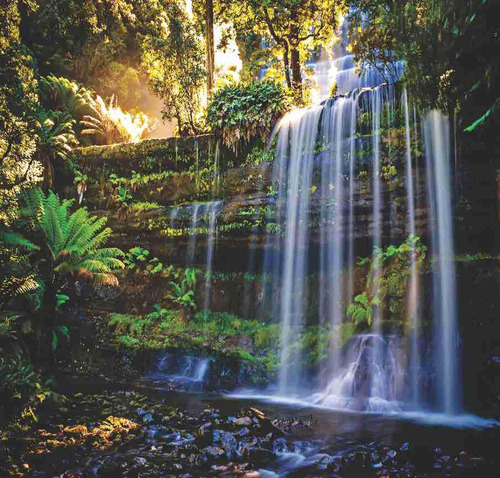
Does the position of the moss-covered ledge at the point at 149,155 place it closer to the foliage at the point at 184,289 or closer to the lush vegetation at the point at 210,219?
the lush vegetation at the point at 210,219

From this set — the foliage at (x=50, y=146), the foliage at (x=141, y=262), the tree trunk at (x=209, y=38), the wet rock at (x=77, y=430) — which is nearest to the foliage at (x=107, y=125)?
the foliage at (x=50, y=146)

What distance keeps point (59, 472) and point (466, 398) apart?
5819 millimetres

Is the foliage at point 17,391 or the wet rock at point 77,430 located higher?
the foliage at point 17,391

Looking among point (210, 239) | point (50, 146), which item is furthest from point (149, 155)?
point (210, 239)

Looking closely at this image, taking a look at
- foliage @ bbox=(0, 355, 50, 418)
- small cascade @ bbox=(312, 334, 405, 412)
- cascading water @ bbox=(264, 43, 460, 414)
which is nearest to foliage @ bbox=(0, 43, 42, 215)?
foliage @ bbox=(0, 355, 50, 418)

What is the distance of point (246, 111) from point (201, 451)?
806cm

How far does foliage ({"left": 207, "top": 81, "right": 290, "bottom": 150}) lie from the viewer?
9.40 m

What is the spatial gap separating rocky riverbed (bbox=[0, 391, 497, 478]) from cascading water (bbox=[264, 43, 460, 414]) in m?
1.96

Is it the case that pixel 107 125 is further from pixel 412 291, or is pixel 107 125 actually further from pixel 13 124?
pixel 412 291

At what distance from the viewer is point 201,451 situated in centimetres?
382

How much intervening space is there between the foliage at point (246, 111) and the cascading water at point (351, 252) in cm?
50

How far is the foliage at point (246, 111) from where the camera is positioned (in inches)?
370

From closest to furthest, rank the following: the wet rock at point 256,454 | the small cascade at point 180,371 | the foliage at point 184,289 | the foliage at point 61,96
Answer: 1. the wet rock at point 256,454
2. the small cascade at point 180,371
3. the foliage at point 184,289
4. the foliage at point 61,96

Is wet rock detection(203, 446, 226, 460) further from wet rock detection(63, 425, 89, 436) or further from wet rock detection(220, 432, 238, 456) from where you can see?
wet rock detection(63, 425, 89, 436)
